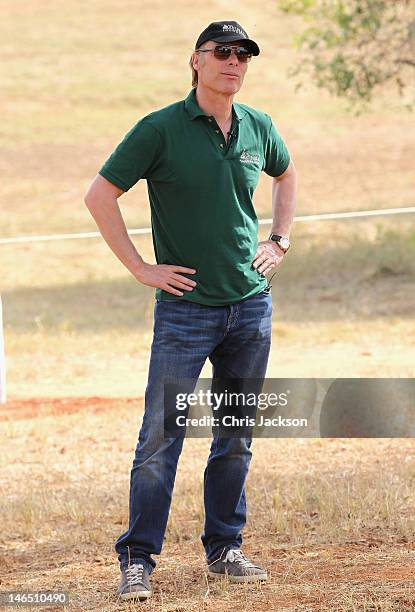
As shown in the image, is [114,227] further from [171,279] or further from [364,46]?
[364,46]

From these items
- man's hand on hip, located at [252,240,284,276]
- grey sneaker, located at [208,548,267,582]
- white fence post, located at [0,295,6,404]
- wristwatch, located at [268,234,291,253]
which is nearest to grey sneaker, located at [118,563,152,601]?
grey sneaker, located at [208,548,267,582]

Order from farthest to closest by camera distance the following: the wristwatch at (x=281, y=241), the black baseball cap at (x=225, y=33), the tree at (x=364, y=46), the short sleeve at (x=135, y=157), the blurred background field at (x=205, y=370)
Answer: the tree at (x=364, y=46), the blurred background field at (x=205, y=370), the wristwatch at (x=281, y=241), the black baseball cap at (x=225, y=33), the short sleeve at (x=135, y=157)

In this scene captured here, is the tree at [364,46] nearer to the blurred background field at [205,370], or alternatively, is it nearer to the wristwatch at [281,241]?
the blurred background field at [205,370]

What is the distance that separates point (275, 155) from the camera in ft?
15.8

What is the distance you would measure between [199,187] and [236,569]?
5.00ft

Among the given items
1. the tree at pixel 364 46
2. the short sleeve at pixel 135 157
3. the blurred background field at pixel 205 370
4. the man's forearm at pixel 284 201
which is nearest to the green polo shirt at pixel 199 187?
the short sleeve at pixel 135 157

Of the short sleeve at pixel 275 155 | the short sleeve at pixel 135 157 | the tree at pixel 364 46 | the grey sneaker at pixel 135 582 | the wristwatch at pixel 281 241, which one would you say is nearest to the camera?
the short sleeve at pixel 135 157

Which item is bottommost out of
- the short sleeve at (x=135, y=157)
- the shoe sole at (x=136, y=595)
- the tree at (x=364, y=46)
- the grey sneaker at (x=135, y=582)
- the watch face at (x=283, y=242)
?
the shoe sole at (x=136, y=595)

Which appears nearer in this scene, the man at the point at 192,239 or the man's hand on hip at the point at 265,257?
the man at the point at 192,239

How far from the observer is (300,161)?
28375mm

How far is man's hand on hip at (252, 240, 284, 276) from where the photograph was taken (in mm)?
4668

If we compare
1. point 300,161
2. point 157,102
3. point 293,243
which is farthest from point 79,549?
point 157,102

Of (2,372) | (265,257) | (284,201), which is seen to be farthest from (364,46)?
(265,257)

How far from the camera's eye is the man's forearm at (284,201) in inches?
196
